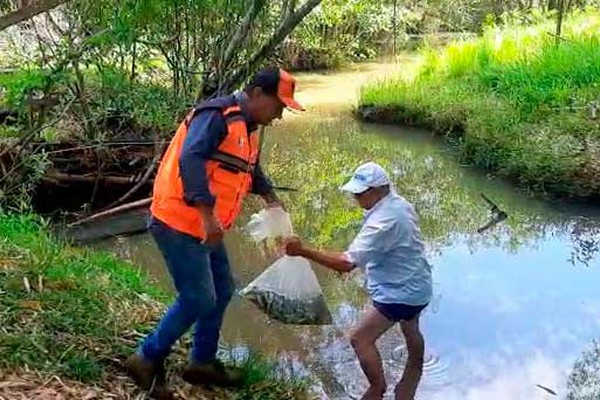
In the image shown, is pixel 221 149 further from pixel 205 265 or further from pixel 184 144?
pixel 205 265

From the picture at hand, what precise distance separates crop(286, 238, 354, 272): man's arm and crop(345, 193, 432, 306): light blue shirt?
38mm

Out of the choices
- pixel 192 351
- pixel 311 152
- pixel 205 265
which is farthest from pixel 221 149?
pixel 311 152

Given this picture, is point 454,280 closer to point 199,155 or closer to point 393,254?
point 393,254

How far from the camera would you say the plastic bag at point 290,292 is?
4539 mm

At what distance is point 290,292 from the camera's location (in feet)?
15.0

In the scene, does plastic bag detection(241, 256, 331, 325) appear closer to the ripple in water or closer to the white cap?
the white cap

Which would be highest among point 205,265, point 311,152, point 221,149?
point 221,149

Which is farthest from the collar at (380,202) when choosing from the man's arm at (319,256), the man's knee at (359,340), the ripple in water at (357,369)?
the ripple in water at (357,369)

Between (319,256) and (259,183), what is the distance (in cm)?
46

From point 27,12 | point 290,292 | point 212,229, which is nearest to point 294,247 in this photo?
point 290,292

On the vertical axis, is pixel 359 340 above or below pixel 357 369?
above

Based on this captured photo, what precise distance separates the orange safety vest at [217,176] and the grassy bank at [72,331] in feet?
2.64

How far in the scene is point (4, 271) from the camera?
4.85 m

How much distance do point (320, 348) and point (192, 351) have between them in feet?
5.96
